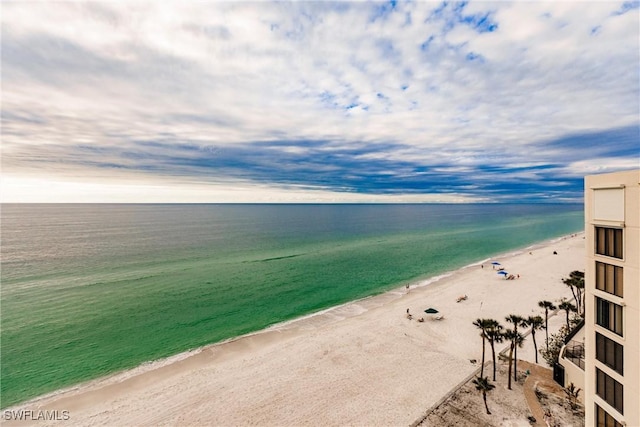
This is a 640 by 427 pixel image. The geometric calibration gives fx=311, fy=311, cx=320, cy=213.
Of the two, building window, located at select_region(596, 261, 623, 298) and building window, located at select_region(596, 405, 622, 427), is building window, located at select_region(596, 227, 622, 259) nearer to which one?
building window, located at select_region(596, 261, 623, 298)

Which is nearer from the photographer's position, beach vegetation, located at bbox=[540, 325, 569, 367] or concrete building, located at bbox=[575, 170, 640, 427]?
concrete building, located at bbox=[575, 170, 640, 427]

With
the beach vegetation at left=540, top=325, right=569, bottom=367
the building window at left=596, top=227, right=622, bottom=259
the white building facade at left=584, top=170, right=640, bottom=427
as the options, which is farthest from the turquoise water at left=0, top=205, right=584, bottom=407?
the building window at left=596, top=227, right=622, bottom=259

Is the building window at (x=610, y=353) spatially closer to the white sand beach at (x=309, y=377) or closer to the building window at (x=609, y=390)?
the building window at (x=609, y=390)

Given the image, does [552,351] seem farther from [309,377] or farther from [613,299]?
[309,377]

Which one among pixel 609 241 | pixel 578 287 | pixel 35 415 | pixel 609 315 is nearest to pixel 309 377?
pixel 609 315

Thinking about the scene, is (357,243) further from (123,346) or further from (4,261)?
(4,261)

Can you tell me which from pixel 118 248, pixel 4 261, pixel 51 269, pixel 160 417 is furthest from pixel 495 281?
pixel 4 261
